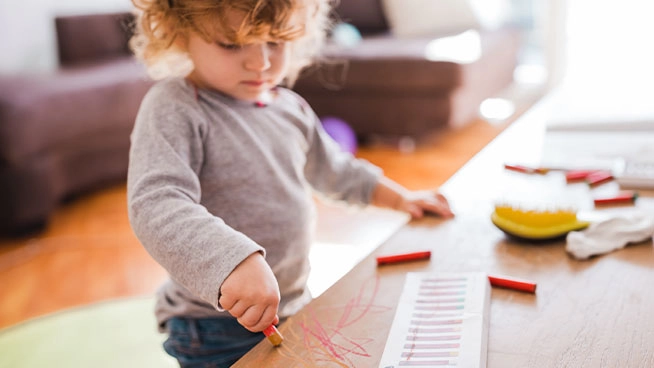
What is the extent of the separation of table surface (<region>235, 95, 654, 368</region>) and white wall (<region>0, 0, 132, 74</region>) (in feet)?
7.52

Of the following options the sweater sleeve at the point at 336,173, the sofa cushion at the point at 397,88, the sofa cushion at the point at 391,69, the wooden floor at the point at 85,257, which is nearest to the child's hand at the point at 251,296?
the sweater sleeve at the point at 336,173

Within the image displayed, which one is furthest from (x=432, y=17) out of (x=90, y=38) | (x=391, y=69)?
(x=90, y=38)

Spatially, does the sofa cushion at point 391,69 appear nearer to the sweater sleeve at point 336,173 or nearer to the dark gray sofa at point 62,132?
the dark gray sofa at point 62,132

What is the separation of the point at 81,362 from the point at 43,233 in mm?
739

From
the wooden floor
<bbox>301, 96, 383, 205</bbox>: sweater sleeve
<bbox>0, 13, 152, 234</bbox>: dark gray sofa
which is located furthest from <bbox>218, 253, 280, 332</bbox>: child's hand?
<bbox>0, 13, 152, 234</bbox>: dark gray sofa

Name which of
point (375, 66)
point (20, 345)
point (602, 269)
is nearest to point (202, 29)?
point (602, 269)

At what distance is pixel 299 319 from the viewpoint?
567 millimetres

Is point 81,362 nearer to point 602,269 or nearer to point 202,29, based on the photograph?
point 202,29

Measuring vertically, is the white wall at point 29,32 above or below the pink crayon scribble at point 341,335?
below

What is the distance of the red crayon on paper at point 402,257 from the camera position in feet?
2.17

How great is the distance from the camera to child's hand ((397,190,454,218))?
792 millimetres

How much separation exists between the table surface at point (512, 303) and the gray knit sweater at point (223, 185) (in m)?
0.08

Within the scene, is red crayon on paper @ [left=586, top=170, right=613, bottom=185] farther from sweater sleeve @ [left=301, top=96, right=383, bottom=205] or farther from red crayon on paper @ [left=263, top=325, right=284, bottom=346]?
red crayon on paper @ [left=263, top=325, right=284, bottom=346]

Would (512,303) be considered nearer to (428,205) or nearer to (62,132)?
(428,205)
